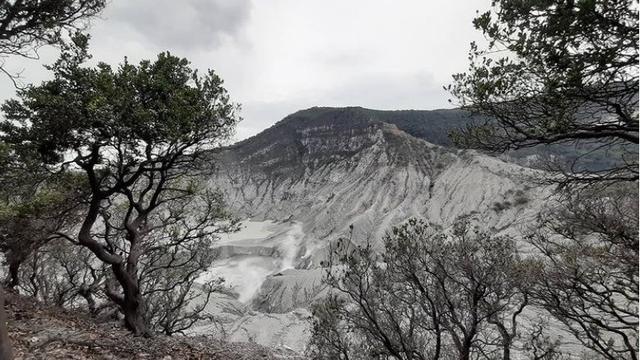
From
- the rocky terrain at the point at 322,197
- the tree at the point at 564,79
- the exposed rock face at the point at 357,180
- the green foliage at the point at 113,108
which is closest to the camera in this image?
the tree at the point at 564,79

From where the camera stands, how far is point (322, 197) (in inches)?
4446

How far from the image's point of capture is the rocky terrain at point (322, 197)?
68812 millimetres

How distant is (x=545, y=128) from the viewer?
299 inches

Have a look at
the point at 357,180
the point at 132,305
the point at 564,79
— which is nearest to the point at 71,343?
the point at 132,305

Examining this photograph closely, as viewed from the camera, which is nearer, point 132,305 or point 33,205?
point 132,305

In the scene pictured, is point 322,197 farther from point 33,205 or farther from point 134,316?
point 134,316

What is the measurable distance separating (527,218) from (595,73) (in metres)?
70.9

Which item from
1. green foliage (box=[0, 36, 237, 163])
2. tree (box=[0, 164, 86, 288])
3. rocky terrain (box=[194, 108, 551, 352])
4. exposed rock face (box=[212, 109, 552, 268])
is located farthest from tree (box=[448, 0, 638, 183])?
exposed rock face (box=[212, 109, 552, 268])

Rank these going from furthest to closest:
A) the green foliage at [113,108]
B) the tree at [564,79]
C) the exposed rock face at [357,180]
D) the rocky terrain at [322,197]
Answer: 1. the exposed rock face at [357,180]
2. the rocky terrain at [322,197]
3. the green foliage at [113,108]
4. the tree at [564,79]

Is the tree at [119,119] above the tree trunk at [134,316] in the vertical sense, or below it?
above

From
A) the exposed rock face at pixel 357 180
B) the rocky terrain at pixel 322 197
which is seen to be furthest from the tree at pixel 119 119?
the exposed rock face at pixel 357 180

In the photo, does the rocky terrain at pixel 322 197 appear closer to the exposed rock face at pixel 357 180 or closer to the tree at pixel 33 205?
the exposed rock face at pixel 357 180

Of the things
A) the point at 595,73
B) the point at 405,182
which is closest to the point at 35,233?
the point at 595,73

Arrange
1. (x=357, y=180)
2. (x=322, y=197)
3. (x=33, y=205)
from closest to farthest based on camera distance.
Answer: (x=33, y=205) < (x=357, y=180) < (x=322, y=197)
